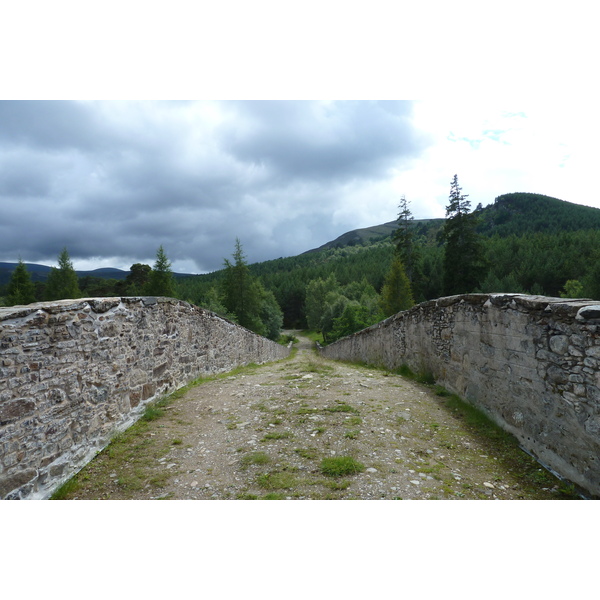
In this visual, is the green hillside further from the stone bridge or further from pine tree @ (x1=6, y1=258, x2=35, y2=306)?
the stone bridge

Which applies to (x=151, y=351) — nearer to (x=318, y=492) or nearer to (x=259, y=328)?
(x=318, y=492)

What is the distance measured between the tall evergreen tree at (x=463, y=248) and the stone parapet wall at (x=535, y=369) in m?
37.9

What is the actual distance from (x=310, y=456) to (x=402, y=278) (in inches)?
1430

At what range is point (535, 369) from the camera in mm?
4121

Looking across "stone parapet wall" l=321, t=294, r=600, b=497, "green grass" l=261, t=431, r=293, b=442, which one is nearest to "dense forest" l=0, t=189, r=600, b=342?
"stone parapet wall" l=321, t=294, r=600, b=497

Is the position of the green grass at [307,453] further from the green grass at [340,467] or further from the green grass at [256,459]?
the green grass at [256,459]

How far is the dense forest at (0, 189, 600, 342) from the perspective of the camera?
129 ft

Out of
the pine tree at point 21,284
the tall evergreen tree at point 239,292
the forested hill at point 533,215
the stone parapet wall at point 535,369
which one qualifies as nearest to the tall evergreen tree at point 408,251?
the tall evergreen tree at point 239,292

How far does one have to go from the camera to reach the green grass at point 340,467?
3.50 m

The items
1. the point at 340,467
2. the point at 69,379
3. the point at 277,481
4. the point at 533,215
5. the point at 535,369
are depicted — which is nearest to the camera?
the point at 277,481

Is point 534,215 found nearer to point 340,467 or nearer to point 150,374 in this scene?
point 150,374

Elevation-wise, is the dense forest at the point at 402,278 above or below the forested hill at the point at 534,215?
below

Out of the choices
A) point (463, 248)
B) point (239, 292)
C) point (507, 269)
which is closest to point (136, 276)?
point (239, 292)

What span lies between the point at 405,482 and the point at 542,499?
128 cm
